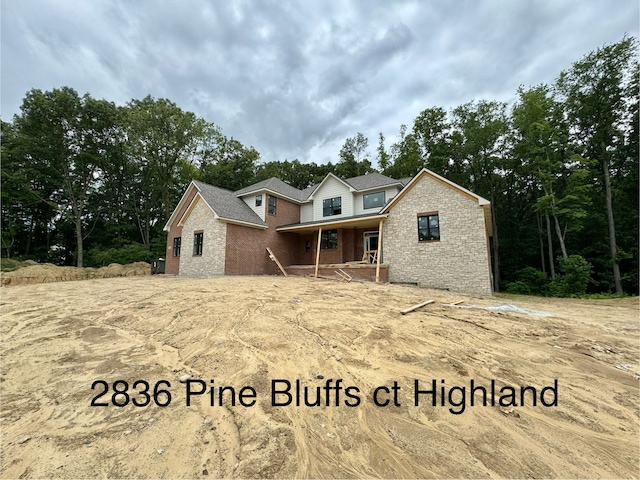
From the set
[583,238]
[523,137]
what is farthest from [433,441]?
[583,238]

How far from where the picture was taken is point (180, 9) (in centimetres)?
954

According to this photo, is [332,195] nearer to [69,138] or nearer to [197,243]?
[197,243]

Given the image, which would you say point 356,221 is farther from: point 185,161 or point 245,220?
point 185,161

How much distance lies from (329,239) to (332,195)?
3.43 m

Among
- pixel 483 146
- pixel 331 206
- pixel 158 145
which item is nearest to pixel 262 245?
pixel 331 206

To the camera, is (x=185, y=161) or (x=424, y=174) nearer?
(x=424, y=174)

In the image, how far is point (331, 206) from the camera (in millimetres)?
19344

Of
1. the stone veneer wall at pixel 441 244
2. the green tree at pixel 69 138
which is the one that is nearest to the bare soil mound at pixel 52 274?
the green tree at pixel 69 138

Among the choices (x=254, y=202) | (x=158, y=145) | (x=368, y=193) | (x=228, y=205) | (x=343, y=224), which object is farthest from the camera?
(x=158, y=145)

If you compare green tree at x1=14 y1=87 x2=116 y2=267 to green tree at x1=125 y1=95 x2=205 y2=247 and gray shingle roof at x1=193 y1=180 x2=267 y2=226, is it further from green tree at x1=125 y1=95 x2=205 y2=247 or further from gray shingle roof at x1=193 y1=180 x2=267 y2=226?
gray shingle roof at x1=193 y1=180 x2=267 y2=226

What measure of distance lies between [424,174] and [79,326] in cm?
1498

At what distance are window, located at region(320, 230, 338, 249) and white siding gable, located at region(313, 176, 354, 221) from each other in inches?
44.8

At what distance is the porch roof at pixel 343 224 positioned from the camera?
15305mm

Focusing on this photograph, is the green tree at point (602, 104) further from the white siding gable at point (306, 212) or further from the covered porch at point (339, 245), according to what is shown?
the white siding gable at point (306, 212)
